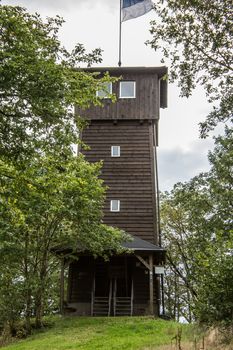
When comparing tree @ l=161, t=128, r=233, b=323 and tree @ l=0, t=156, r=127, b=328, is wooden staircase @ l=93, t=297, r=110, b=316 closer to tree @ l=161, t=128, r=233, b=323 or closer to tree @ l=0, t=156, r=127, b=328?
tree @ l=0, t=156, r=127, b=328

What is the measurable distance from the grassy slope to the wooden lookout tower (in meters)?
3.07

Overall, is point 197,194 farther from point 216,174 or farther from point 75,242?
point 75,242

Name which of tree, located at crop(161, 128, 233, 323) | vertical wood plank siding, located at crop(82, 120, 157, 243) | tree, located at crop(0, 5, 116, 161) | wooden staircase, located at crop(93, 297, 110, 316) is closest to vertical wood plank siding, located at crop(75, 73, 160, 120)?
vertical wood plank siding, located at crop(82, 120, 157, 243)

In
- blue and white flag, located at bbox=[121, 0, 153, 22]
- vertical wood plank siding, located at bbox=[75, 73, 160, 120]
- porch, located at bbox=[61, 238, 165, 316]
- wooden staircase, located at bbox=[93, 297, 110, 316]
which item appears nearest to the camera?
blue and white flag, located at bbox=[121, 0, 153, 22]

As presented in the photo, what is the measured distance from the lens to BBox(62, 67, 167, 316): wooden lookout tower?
2270 cm

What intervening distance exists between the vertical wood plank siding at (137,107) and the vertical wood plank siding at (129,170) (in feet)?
1.24

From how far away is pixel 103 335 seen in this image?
15.7m

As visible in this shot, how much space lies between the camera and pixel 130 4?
18.7 meters

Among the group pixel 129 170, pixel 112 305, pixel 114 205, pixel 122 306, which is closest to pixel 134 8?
pixel 129 170

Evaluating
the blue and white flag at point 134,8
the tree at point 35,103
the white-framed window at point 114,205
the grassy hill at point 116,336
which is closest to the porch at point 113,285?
the white-framed window at point 114,205

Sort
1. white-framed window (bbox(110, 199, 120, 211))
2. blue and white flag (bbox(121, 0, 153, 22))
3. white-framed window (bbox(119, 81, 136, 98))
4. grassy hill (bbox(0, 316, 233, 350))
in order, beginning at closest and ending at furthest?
grassy hill (bbox(0, 316, 233, 350)) < blue and white flag (bbox(121, 0, 153, 22)) < white-framed window (bbox(110, 199, 120, 211)) < white-framed window (bbox(119, 81, 136, 98))

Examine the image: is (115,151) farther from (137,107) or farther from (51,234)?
(51,234)

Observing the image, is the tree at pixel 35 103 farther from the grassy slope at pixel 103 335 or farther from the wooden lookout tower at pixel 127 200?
the wooden lookout tower at pixel 127 200

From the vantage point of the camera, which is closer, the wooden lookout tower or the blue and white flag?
the blue and white flag
